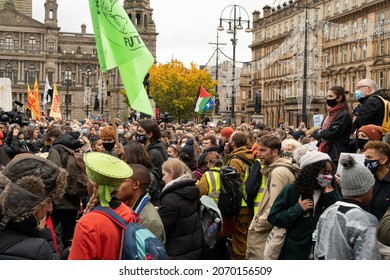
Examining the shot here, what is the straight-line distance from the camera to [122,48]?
7293 millimetres

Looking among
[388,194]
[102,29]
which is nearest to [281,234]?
[388,194]

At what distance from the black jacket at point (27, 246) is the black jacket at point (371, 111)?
208 inches

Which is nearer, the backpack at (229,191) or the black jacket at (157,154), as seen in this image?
the backpack at (229,191)

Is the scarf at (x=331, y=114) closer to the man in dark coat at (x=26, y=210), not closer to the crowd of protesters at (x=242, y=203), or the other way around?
the crowd of protesters at (x=242, y=203)

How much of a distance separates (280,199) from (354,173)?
44.1 inches

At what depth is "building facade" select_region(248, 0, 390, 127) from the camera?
40.1 metres

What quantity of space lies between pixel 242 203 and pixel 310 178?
2814 mm

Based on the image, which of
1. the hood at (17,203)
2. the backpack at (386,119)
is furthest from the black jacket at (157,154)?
the hood at (17,203)

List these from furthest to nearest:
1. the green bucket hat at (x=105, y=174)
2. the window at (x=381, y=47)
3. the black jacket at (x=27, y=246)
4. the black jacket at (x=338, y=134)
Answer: the window at (x=381, y=47) < the black jacket at (x=338, y=134) < the green bucket hat at (x=105, y=174) < the black jacket at (x=27, y=246)

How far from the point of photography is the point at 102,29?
7.21m

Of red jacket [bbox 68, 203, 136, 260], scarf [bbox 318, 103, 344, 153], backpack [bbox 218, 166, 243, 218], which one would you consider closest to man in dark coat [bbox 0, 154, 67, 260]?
red jacket [bbox 68, 203, 136, 260]

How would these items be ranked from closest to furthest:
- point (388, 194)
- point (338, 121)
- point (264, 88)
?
point (388, 194) → point (338, 121) → point (264, 88)

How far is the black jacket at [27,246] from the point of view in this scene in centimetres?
359

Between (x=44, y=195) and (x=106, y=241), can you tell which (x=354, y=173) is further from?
(x=44, y=195)
